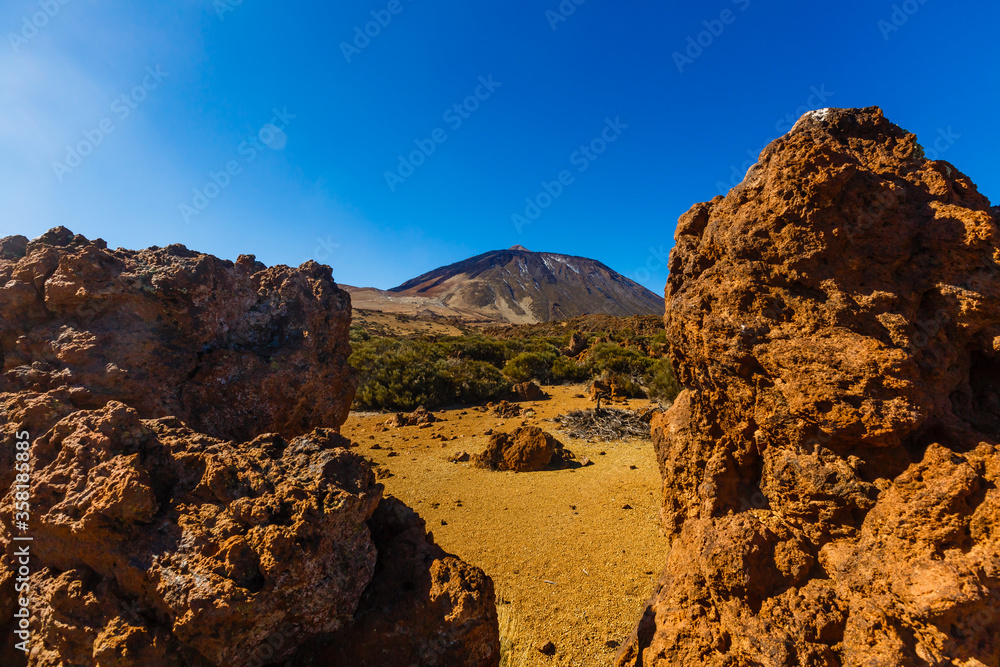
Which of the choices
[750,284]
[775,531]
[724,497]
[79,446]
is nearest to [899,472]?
[775,531]

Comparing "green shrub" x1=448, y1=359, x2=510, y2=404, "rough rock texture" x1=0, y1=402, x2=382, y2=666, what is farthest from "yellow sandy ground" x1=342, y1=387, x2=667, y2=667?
"green shrub" x1=448, y1=359, x2=510, y2=404

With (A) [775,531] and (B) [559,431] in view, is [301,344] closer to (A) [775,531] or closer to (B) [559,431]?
(A) [775,531]

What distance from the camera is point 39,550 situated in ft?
6.04

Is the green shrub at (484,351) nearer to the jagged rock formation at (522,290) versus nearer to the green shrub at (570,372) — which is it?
the green shrub at (570,372)

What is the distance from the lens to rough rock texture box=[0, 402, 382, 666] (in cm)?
159

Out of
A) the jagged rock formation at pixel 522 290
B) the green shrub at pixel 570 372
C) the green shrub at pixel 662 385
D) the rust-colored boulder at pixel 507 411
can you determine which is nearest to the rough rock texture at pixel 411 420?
the rust-colored boulder at pixel 507 411

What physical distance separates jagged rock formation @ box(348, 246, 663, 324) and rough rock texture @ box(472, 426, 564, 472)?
85.5 metres

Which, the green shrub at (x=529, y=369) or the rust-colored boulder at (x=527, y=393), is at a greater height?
the green shrub at (x=529, y=369)

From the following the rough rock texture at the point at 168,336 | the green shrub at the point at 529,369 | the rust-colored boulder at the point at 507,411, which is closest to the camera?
the rough rock texture at the point at 168,336

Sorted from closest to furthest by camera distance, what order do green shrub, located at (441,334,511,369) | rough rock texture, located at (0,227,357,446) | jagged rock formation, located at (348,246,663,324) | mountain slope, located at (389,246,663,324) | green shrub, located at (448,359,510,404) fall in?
1. rough rock texture, located at (0,227,357,446)
2. green shrub, located at (448,359,510,404)
3. green shrub, located at (441,334,511,369)
4. jagged rock formation, located at (348,246,663,324)
5. mountain slope, located at (389,246,663,324)

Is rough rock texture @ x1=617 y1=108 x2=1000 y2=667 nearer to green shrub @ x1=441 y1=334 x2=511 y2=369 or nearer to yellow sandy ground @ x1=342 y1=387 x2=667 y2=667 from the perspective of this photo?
yellow sandy ground @ x1=342 y1=387 x2=667 y2=667

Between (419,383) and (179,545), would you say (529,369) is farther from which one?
(179,545)

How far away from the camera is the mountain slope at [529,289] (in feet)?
368

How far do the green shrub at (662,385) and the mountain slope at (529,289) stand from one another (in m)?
82.7
